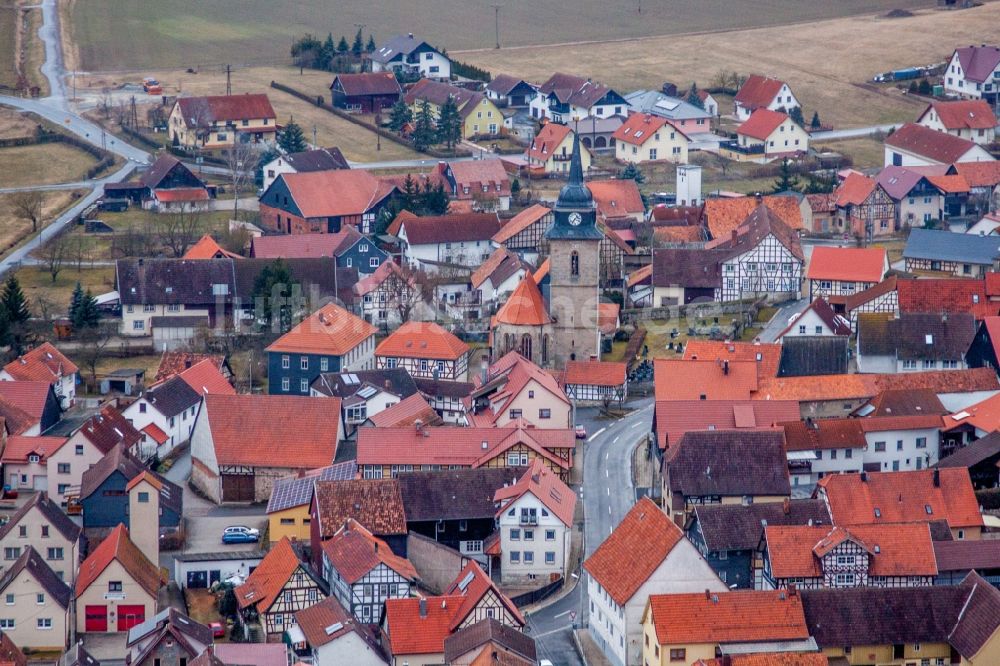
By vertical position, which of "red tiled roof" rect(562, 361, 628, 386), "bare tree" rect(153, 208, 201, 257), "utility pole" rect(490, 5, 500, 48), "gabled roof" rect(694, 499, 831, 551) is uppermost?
"utility pole" rect(490, 5, 500, 48)

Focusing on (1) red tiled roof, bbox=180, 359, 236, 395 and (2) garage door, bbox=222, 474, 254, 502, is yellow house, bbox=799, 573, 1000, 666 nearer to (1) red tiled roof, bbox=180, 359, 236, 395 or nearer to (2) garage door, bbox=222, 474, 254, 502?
(2) garage door, bbox=222, 474, 254, 502

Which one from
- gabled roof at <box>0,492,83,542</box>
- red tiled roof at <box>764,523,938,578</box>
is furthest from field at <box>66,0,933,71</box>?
red tiled roof at <box>764,523,938,578</box>

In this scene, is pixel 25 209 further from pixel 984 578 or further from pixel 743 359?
pixel 984 578

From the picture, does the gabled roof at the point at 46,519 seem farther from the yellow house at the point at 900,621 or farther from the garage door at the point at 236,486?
the yellow house at the point at 900,621

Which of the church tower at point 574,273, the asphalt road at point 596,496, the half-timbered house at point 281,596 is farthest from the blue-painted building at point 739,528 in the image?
the church tower at point 574,273

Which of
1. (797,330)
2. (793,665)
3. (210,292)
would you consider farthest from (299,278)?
(793,665)
